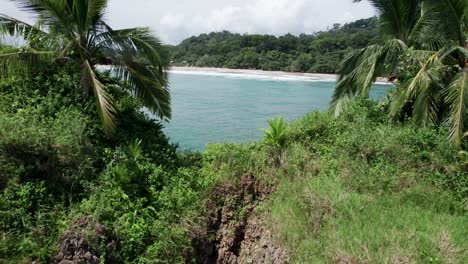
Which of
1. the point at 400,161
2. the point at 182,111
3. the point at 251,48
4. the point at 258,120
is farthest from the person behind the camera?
the point at 251,48

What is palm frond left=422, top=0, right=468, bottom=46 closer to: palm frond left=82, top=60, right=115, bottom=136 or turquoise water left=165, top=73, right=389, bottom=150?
turquoise water left=165, top=73, right=389, bottom=150

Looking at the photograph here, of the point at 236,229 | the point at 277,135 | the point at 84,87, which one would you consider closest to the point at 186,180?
the point at 236,229

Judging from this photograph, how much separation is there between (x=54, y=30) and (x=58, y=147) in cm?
230

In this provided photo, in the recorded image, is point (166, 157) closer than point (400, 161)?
No

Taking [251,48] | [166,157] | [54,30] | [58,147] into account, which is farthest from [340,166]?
[251,48]

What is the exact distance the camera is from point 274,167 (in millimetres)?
7480

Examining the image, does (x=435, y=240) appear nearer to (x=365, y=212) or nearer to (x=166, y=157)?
(x=365, y=212)

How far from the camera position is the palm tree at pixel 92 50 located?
679cm

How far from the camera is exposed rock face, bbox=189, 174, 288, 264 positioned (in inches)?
238

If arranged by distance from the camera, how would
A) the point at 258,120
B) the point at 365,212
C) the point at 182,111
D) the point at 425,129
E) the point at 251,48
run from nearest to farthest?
the point at 365,212 < the point at 425,129 < the point at 258,120 < the point at 182,111 < the point at 251,48

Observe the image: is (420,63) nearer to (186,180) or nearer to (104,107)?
(186,180)

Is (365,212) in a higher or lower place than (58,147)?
lower

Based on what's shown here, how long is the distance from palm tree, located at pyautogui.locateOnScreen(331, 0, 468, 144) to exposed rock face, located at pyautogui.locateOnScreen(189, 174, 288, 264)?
3.56m

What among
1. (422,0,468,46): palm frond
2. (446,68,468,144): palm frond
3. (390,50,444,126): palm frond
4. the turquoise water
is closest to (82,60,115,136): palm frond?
the turquoise water
